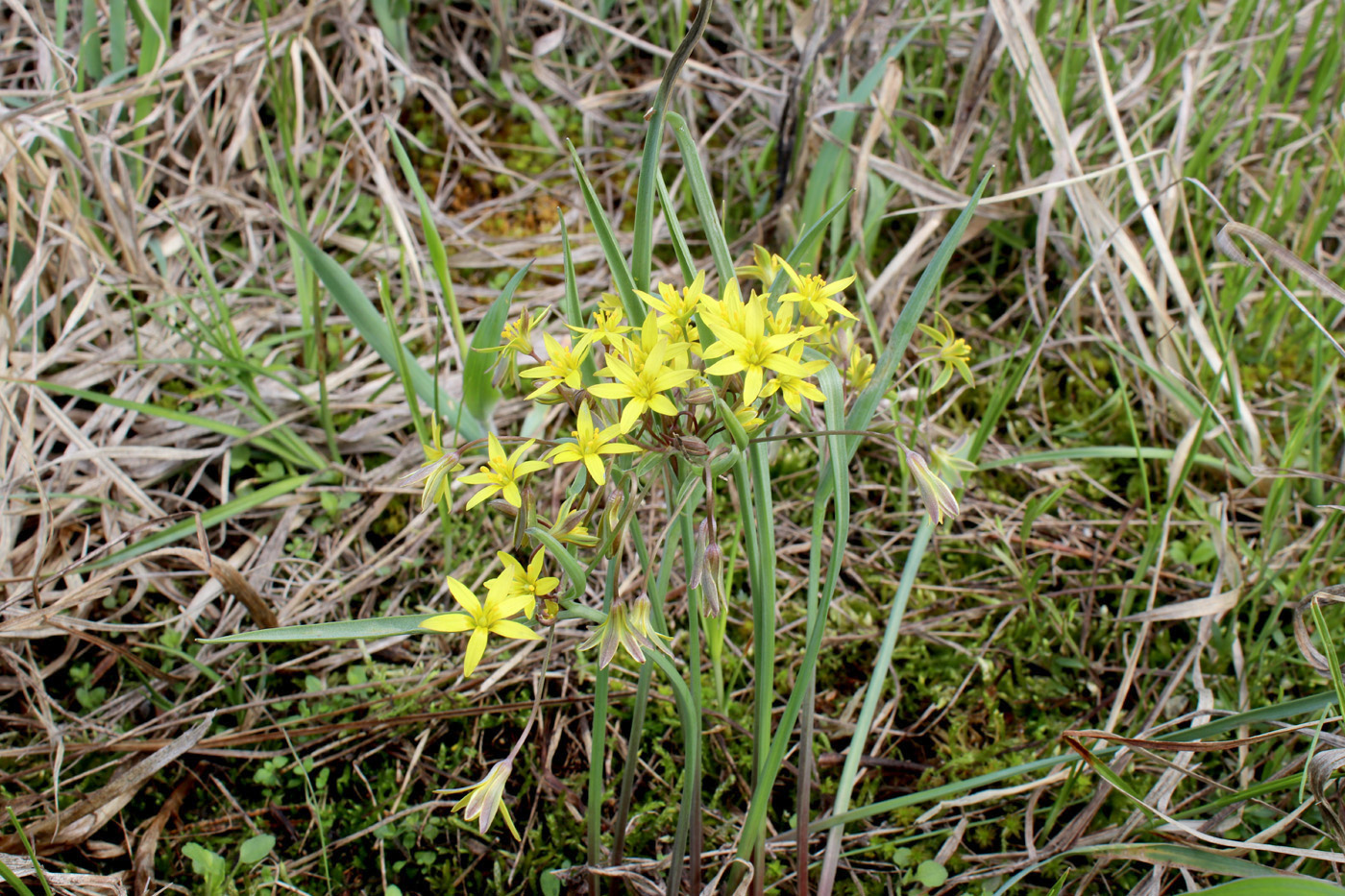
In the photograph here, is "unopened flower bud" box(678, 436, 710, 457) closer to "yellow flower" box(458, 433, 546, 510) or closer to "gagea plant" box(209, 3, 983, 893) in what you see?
"gagea plant" box(209, 3, 983, 893)

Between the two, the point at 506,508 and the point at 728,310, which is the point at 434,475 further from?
the point at 728,310

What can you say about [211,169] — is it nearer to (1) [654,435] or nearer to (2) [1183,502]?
(1) [654,435]

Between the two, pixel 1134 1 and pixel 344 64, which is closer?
pixel 344 64

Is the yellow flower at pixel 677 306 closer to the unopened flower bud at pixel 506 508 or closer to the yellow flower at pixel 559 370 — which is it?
the yellow flower at pixel 559 370

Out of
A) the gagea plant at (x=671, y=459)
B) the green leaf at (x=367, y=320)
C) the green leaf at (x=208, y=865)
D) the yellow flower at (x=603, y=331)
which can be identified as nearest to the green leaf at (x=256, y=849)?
the green leaf at (x=208, y=865)

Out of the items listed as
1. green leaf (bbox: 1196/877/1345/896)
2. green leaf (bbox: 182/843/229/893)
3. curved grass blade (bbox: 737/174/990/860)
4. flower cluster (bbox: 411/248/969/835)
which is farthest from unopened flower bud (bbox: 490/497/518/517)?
green leaf (bbox: 1196/877/1345/896)

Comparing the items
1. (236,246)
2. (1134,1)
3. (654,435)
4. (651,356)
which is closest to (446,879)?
(654,435)

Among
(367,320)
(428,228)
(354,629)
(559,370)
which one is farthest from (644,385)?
(367,320)
